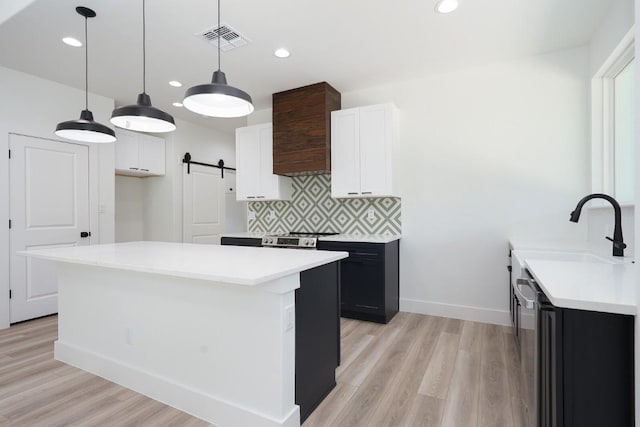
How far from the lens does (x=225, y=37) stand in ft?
9.25

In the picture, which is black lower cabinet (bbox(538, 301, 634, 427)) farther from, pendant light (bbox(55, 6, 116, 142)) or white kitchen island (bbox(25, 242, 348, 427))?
pendant light (bbox(55, 6, 116, 142))

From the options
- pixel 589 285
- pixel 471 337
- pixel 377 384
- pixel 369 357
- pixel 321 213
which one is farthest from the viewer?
pixel 321 213

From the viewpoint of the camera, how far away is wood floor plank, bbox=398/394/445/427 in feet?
5.93

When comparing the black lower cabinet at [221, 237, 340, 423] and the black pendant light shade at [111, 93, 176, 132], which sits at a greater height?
the black pendant light shade at [111, 93, 176, 132]

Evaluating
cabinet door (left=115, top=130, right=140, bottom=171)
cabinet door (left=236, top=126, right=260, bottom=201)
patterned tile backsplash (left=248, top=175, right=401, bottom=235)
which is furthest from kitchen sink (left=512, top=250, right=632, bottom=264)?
cabinet door (left=115, top=130, right=140, bottom=171)

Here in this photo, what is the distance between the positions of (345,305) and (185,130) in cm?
392

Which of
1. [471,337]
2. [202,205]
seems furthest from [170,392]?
[202,205]

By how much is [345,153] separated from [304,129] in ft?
1.86

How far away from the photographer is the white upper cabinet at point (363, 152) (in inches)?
141

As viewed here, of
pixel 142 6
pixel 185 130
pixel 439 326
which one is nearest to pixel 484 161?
pixel 439 326

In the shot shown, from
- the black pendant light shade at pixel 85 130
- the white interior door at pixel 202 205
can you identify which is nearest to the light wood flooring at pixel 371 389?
the black pendant light shade at pixel 85 130

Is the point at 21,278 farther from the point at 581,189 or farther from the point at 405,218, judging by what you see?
the point at 581,189

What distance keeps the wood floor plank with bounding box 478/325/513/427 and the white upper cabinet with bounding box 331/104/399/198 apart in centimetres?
173

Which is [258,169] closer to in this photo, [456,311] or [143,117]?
[143,117]
